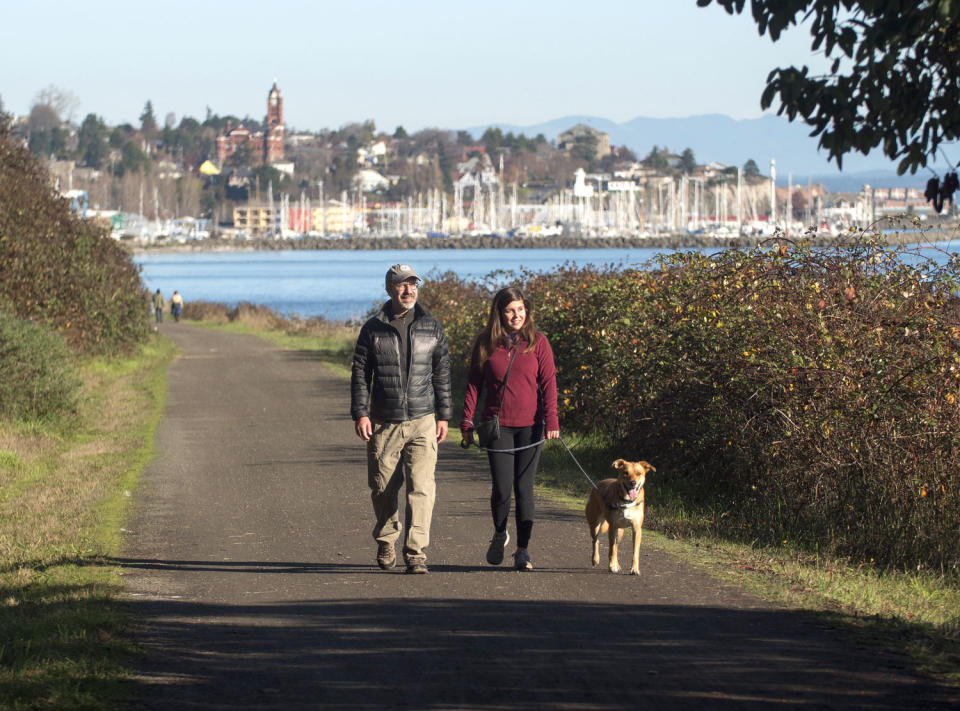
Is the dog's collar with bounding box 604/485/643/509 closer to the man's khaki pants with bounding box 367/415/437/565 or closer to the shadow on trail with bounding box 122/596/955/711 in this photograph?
the shadow on trail with bounding box 122/596/955/711

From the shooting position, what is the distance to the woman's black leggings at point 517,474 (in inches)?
357

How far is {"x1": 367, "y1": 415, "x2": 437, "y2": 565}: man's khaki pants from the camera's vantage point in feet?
29.5

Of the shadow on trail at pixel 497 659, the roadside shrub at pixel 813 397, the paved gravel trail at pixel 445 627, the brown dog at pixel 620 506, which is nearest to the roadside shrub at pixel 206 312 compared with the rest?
the roadside shrub at pixel 813 397

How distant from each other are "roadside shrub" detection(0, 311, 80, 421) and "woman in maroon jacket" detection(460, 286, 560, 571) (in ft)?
37.6

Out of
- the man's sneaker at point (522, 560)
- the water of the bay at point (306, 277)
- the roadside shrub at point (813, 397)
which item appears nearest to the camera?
the man's sneaker at point (522, 560)

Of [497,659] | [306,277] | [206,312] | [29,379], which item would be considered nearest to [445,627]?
[497,659]

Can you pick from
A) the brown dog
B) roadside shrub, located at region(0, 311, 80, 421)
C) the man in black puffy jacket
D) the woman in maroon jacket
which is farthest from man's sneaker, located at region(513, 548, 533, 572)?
roadside shrub, located at region(0, 311, 80, 421)

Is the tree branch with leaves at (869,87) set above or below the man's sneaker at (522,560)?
above

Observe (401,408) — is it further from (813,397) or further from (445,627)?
(813,397)

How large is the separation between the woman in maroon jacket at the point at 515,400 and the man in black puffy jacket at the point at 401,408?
1.01 feet

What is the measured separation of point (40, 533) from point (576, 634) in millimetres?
5783

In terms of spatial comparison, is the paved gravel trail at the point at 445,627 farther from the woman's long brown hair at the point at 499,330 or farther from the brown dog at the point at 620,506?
the woman's long brown hair at the point at 499,330

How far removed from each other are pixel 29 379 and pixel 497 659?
1380cm

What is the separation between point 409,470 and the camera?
9023 mm
